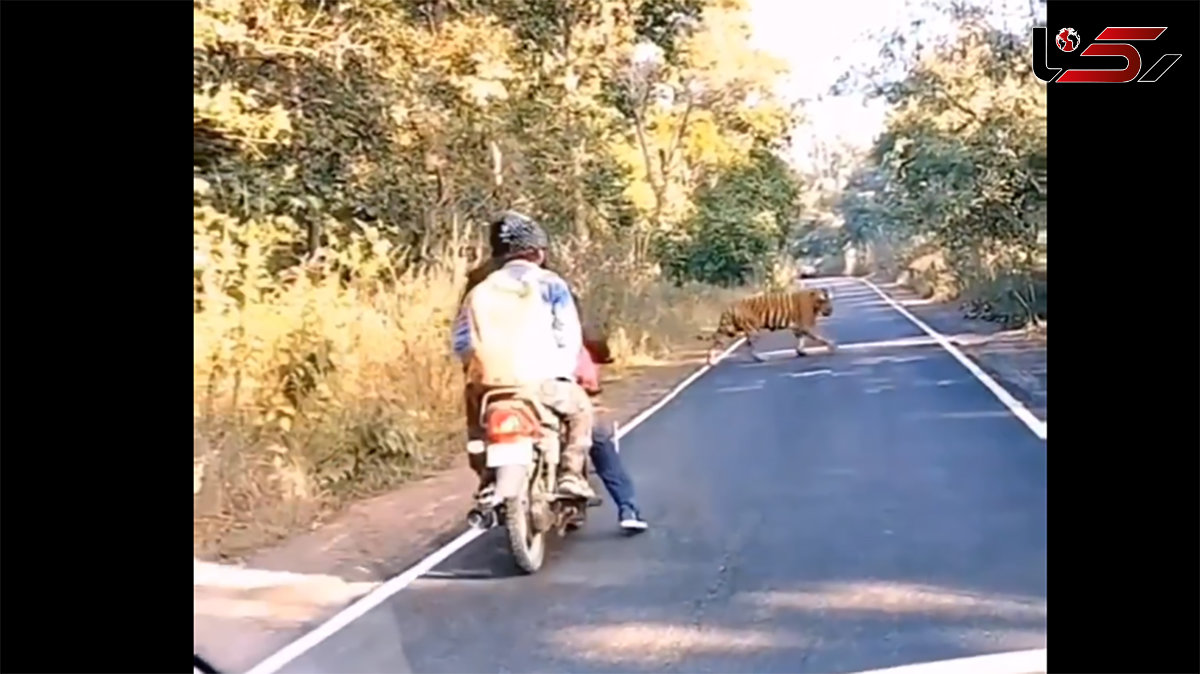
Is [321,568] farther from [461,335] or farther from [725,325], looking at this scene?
[725,325]

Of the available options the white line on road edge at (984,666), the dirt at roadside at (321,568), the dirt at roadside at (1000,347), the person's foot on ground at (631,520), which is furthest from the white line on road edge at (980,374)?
the person's foot on ground at (631,520)

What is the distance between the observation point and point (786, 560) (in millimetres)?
2652

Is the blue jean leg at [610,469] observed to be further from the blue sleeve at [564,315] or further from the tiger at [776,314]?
the tiger at [776,314]

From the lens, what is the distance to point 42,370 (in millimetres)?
2545

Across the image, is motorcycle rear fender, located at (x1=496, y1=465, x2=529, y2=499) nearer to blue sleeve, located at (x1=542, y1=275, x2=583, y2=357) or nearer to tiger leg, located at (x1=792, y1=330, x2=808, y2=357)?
blue sleeve, located at (x1=542, y1=275, x2=583, y2=357)

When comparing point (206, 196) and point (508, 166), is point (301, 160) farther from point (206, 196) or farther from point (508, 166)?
point (508, 166)

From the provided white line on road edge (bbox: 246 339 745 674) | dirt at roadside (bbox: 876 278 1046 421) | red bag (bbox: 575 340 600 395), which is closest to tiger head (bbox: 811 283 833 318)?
dirt at roadside (bbox: 876 278 1046 421)

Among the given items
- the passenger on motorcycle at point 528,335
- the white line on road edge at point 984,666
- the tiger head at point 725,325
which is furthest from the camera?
the tiger head at point 725,325

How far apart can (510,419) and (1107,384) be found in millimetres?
1299

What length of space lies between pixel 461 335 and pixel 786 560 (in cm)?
87

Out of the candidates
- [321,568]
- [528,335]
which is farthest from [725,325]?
[321,568]

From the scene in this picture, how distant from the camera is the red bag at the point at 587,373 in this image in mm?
2684

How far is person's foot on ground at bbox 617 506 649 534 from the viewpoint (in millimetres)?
2684

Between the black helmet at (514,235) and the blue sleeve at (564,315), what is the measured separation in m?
0.08
